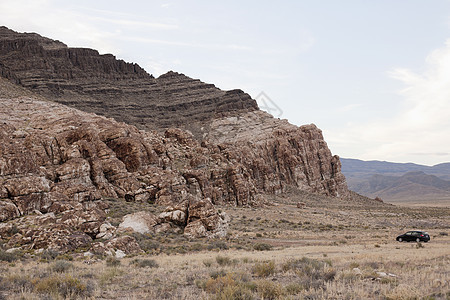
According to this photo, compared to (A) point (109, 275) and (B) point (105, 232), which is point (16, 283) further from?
(B) point (105, 232)

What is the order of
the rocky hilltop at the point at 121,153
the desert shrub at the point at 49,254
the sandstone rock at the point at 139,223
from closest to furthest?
the desert shrub at the point at 49,254, the rocky hilltop at the point at 121,153, the sandstone rock at the point at 139,223

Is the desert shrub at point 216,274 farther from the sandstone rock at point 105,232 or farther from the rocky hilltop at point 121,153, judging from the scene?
the sandstone rock at point 105,232

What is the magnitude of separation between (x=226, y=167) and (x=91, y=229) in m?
41.1

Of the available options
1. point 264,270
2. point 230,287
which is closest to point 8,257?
point 264,270

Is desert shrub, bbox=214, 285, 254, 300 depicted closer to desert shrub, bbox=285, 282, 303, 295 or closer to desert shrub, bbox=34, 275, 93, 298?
desert shrub, bbox=285, 282, 303, 295

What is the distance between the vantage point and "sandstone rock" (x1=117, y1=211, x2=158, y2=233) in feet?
84.9

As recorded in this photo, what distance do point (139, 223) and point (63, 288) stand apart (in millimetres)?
17236

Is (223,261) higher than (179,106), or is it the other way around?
(179,106)

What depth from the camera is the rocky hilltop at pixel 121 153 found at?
2564 cm

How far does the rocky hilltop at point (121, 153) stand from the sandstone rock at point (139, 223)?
4.5 inches

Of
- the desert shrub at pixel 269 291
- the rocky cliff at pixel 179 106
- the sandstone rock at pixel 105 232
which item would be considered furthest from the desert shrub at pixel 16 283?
the rocky cliff at pixel 179 106

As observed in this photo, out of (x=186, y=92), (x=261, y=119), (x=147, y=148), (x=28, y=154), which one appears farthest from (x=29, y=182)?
(x=186, y=92)

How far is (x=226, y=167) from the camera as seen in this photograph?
62.4 metres

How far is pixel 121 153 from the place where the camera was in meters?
→ 44.6
